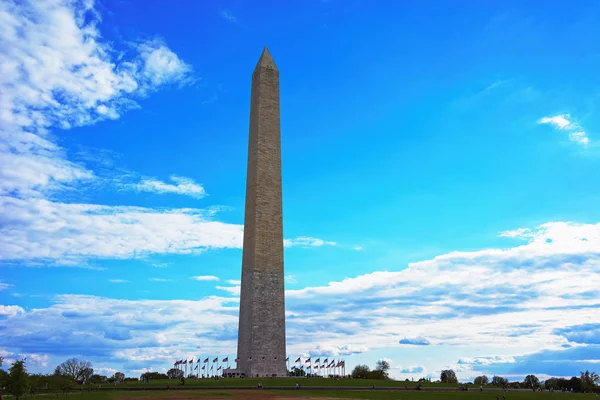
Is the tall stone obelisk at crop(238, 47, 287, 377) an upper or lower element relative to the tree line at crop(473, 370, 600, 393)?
upper

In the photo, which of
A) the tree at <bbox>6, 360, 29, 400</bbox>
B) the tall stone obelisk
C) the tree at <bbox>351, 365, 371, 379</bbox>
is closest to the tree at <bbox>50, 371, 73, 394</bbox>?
the tree at <bbox>6, 360, 29, 400</bbox>

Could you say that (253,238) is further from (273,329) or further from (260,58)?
(260,58)

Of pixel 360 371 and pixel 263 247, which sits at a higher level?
pixel 263 247

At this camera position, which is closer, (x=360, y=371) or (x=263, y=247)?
(x=263, y=247)

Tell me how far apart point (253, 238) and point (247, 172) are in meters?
8.82

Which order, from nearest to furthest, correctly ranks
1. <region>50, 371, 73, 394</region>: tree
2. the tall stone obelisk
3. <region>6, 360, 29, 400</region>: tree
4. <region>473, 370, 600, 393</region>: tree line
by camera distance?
<region>6, 360, 29, 400</region>: tree < <region>50, 371, 73, 394</region>: tree < the tall stone obelisk < <region>473, 370, 600, 393</region>: tree line

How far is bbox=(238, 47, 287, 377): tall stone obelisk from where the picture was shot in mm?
56594

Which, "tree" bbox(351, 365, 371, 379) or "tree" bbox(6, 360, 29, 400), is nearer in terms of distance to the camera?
"tree" bbox(6, 360, 29, 400)

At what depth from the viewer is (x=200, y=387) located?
48.6 meters

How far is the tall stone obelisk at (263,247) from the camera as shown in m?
56.6

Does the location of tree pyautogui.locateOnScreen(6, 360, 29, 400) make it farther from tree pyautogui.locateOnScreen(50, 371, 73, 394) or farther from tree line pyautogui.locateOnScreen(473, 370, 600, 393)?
tree line pyautogui.locateOnScreen(473, 370, 600, 393)

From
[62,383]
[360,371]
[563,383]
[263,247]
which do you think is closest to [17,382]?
[62,383]

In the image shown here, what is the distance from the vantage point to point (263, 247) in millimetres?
58406

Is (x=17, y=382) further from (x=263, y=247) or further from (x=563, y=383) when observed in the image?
(x=563, y=383)
